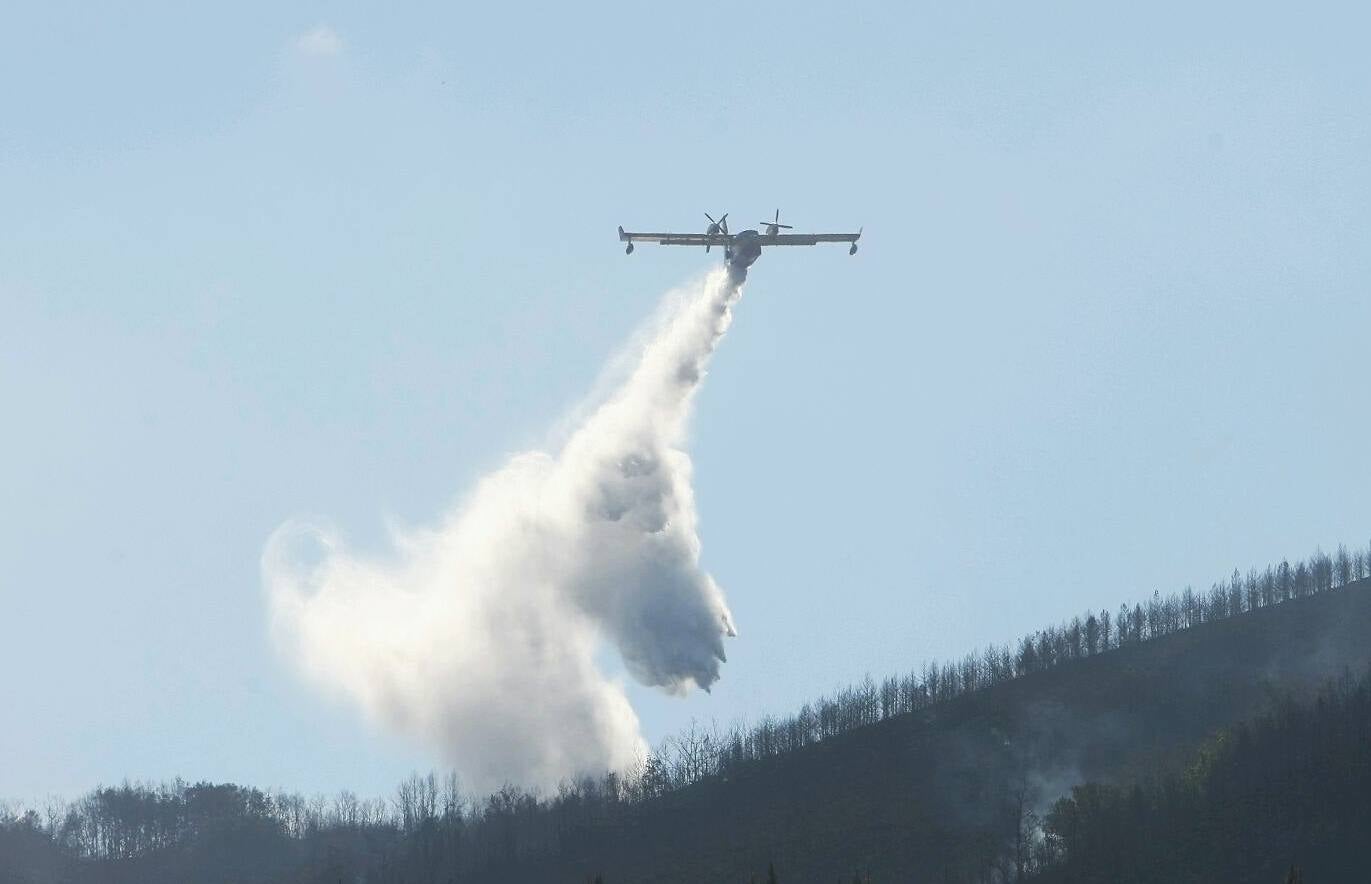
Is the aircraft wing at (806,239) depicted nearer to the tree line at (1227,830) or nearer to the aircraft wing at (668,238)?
the aircraft wing at (668,238)

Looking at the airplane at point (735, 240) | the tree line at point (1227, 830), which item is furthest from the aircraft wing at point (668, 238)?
the tree line at point (1227, 830)

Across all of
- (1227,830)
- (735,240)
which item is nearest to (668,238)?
(735,240)

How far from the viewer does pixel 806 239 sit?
6737 inches

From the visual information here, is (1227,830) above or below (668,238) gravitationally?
below

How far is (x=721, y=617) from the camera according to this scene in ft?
614

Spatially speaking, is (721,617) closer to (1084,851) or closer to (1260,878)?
(1084,851)

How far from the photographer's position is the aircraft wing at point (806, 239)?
168250 millimetres

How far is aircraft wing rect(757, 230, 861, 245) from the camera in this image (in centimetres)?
16825

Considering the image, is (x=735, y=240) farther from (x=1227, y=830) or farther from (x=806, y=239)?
(x=1227, y=830)

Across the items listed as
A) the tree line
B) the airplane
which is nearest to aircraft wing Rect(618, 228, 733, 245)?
the airplane

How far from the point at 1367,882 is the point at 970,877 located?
34.1m

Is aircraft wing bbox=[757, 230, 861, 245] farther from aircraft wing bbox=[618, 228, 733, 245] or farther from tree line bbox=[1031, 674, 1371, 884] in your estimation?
tree line bbox=[1031, 674, 1371, 884]

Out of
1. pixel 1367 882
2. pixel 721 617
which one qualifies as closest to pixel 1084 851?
pixel 1367 882

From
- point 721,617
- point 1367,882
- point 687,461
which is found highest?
point 687,461
